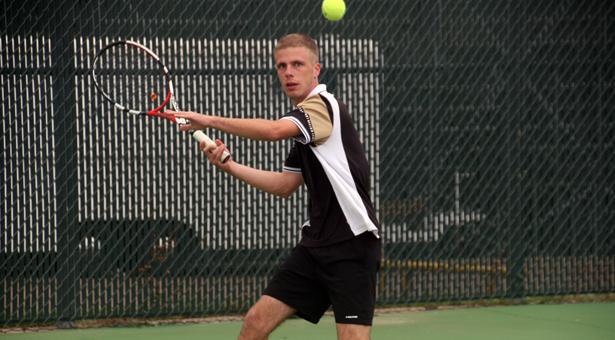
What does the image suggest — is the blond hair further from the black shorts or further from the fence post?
the fence post

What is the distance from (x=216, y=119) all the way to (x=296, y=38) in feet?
1.92

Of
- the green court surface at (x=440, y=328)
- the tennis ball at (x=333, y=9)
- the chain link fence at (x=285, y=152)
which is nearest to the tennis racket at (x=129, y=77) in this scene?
the chain link fence at (x=285, y=152)

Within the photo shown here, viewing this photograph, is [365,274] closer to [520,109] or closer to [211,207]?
[211,207]

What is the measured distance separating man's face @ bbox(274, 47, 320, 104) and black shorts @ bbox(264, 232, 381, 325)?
2.15 ft

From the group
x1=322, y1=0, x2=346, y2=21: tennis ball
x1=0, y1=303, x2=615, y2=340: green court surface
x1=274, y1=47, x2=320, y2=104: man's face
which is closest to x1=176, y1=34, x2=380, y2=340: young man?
x1=274, y1=47, x2=320, y2=104: man's face

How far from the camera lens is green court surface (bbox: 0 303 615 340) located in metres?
7.10

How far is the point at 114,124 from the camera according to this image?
7.38m

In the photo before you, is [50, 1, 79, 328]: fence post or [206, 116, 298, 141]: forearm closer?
[206, 116, 298, 141]: forearm

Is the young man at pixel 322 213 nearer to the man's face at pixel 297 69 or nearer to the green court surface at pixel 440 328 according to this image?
the man's face at pixel 297 69

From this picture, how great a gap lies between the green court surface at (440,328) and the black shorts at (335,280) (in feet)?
7.45

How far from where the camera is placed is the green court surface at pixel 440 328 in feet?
23.3

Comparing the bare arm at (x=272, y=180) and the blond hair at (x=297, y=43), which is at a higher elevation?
the blond hair at (x=297, y=43)

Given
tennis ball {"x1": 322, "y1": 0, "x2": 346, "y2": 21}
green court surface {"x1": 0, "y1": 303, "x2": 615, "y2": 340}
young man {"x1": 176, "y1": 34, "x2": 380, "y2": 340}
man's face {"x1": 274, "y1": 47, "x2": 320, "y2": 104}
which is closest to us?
young man {"x1": 176, "y1": 34, "x2": 380, "y2": 340}

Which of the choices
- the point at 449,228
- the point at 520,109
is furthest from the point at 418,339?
the point at 520,109
